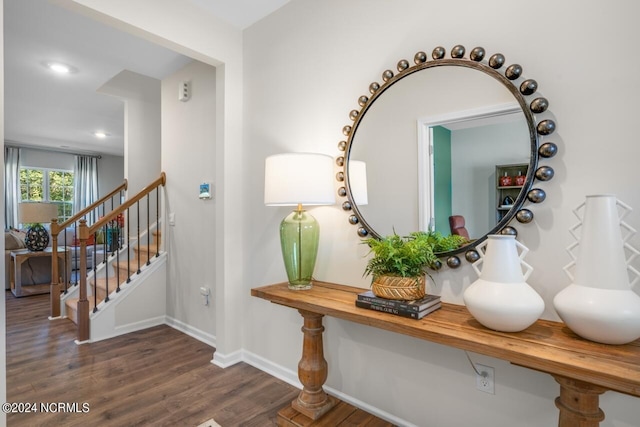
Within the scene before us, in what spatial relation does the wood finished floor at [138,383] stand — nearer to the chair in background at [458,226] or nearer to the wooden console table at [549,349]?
the wooden console table at [549,349]

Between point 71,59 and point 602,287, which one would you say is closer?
point 602,287

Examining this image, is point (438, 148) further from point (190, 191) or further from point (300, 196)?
point (190, 191)

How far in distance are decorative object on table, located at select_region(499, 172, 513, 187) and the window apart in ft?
29.3

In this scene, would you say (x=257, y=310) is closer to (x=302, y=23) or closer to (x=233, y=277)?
(x=233, y=277)

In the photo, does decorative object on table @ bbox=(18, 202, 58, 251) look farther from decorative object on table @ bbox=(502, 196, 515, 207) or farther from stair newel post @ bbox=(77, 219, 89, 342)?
decorative object on table @ bbox=(502, 196, 515, 207)

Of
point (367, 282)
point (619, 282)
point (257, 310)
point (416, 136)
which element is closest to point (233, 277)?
point (257, 310)

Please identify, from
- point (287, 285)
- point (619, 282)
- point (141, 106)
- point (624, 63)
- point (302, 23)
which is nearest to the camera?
point (619, 282)

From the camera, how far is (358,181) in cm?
189

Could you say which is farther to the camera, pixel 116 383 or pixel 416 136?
pixel 116 383

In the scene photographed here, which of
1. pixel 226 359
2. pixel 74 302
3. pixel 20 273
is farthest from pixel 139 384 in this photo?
pixel 20 273

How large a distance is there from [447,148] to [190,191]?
7.89 feet

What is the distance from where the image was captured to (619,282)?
1.02 m

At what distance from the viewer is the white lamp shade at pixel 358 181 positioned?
6.11 feet

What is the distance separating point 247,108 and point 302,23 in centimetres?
72
